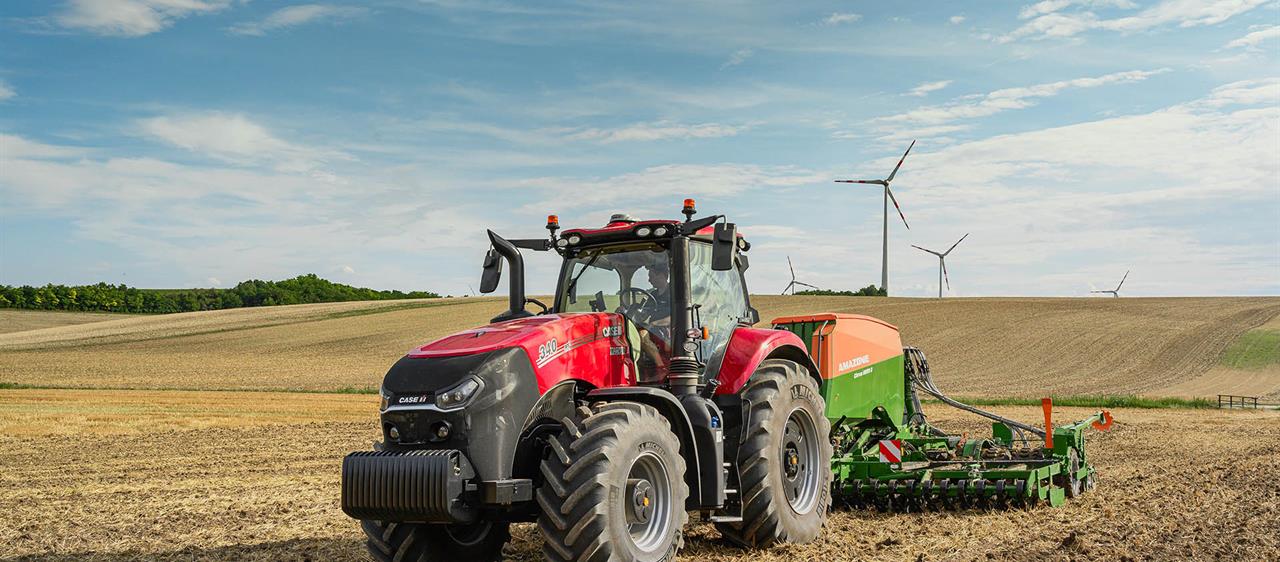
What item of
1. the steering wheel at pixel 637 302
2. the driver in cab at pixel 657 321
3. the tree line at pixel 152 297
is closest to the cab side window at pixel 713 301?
the driver in cab at pixel 657 321

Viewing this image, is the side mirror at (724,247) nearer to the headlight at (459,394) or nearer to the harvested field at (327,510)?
the headlight at (459,394)

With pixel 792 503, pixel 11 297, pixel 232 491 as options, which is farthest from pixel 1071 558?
pixel 11 297

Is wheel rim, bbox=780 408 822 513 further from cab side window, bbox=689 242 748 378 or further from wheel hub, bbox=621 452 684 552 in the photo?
wheel hub, bbox=621 452 684 552

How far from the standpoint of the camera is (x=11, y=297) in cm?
7412

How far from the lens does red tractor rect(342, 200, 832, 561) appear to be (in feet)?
19.6

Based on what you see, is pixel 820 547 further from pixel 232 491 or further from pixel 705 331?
pixel 232 491

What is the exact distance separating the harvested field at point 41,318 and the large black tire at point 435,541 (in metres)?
62.2

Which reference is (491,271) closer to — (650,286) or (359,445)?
(650,286)

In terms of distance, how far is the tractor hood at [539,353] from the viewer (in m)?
6.18

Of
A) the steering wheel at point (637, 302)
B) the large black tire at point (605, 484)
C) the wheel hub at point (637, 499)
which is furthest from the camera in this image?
the steering wheel at point (637, 302)

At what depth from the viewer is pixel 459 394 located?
237 inches

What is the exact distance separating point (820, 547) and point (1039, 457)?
3.80 m

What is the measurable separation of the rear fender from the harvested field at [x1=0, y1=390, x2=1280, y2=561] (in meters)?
1.20

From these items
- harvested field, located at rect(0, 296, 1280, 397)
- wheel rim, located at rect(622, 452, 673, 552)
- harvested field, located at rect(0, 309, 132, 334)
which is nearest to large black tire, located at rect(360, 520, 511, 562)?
wheel rim, located at rect(622, 452, 673, 552)
